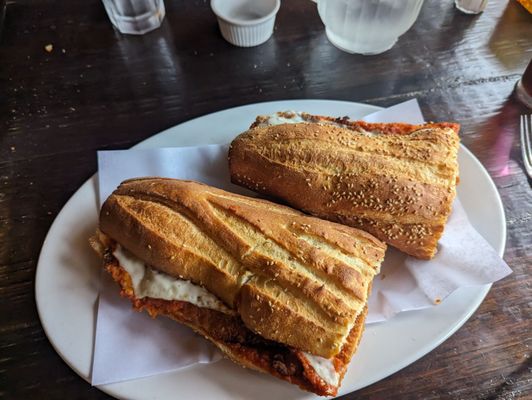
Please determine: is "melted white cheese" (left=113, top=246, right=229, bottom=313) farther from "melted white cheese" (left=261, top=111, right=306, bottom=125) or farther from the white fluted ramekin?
the white fluted ramekin

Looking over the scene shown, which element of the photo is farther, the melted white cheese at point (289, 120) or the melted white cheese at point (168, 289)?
the melted white cheese at point (289, 120)

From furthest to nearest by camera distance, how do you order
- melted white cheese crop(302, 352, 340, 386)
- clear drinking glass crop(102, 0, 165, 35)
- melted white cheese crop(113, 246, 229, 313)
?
1. clear drinking glass crop(102, 0, 165, 35)
2. melted white cheese crop(113, 246, 229, 313)
3. melted white cheese crop(302, 352, 340, 386)

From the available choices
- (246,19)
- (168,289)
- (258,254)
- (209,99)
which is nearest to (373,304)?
(258,254)

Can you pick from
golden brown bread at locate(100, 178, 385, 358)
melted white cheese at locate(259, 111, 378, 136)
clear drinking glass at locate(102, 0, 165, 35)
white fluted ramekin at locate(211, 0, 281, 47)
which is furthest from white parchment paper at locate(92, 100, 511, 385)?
clear drinking glass at locate(102, 0, 165, 35)

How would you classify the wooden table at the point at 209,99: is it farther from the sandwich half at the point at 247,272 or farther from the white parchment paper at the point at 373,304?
the sandwich half at the point at 247,272

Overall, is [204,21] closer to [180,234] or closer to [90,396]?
[180,234]

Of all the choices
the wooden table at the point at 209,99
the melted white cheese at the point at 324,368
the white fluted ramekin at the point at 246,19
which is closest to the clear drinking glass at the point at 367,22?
the wooden table at the point at 209,99
